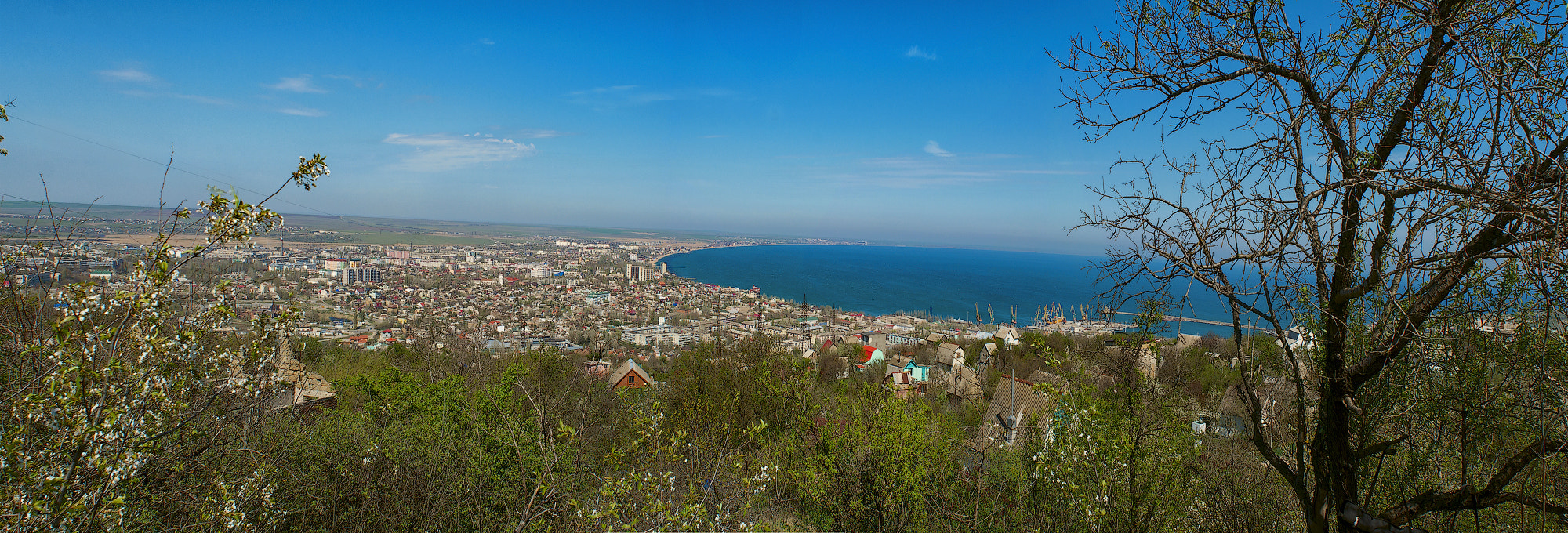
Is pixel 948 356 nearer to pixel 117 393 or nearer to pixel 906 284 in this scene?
pixel 117 393

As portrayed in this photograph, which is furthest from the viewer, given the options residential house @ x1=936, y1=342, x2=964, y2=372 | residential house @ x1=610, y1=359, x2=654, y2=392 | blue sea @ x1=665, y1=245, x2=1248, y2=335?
blue sea @ x1=665, y1=245, x2=1248, y2=335

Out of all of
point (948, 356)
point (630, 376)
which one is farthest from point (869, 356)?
point (630, 376)

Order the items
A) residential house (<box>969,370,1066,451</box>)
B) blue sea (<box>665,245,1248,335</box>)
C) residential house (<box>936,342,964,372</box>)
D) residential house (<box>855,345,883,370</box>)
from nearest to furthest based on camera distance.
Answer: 1. residential house (<box>969,370,1066,451</box>)
2. residential house (<box>936,342,964,372</box>)
3. residential house (<box>855,345,883,370</box>)
4. blue sea (<box>665,245,1248,335</box>)

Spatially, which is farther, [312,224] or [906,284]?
[906,284]

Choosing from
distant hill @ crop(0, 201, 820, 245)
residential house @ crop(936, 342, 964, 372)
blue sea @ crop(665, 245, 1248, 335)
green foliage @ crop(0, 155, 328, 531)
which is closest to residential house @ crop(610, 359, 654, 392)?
distant hill @ crop(0, 201, 820, 245)

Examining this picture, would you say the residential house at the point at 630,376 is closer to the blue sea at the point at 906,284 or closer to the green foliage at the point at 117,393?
the green foliage at the point at 117,393

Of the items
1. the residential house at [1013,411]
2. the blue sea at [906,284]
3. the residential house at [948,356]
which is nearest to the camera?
the residential house at [1013,411]

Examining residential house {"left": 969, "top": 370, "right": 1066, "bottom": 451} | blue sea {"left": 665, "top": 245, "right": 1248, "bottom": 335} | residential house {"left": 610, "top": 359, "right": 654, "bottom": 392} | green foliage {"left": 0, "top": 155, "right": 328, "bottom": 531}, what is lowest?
blue sea {"left": 665, "top": 245, "right": 1248, "bottom": 335}

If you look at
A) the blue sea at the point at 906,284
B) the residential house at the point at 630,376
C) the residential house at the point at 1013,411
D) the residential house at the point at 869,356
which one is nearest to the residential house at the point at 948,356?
the residential house at the point at 869,356

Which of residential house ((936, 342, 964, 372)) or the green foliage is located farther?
residential house ((936, 342, 964, 372))

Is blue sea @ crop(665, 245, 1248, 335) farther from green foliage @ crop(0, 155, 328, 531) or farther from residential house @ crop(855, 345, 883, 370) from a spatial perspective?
green foliage @ crop(0, 155, 328, 531)

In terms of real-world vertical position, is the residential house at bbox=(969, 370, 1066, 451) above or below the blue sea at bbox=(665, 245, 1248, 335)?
above

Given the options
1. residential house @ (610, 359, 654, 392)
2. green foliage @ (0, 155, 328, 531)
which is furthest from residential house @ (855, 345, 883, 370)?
green foliage @ (0, 155, 328, 531)
